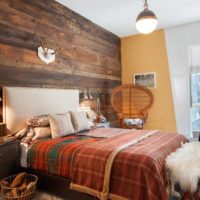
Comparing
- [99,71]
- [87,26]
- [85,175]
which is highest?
[87,26]

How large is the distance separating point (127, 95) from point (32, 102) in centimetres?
286

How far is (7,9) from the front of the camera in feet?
9.18

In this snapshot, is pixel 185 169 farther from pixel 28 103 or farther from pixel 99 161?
pixel 28 103

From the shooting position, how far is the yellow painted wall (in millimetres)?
4883

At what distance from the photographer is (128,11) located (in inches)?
153

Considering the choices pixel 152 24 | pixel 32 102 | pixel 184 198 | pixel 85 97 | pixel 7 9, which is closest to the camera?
pixel 184 198

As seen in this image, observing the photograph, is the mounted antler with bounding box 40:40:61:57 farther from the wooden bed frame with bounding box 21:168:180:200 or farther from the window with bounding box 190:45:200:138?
the window with bounding box 190:45:200:138

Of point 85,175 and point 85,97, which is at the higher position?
point 85,97

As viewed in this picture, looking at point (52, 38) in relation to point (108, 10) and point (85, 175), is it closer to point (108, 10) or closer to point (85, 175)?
point (108, 10)

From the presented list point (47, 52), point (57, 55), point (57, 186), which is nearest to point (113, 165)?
point (57, 186)

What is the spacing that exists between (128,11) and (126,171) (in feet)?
10.3

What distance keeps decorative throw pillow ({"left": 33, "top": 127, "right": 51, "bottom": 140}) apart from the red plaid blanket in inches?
29.6

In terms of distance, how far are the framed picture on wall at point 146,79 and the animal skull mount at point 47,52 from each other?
244 cm

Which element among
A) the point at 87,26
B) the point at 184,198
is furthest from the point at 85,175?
the point at 87,26
